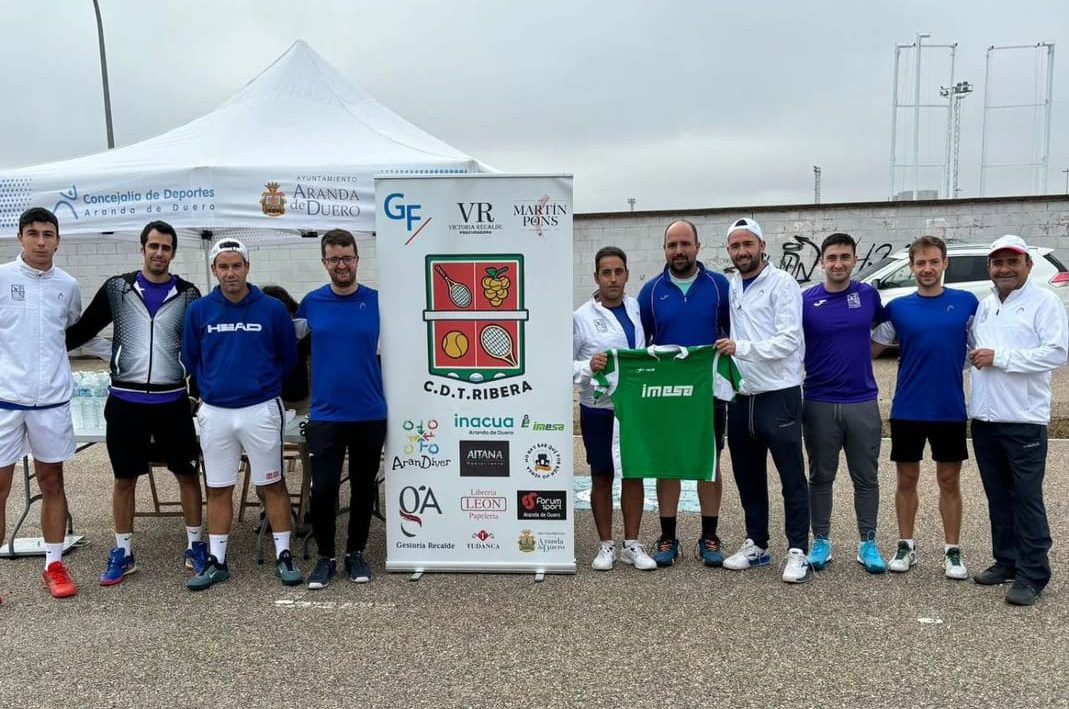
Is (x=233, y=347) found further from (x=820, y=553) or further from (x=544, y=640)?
(x=820, y=553)

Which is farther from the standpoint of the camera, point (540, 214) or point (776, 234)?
point (776, 234)

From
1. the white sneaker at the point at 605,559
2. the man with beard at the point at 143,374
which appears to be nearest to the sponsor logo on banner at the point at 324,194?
the man with beard at the point at 143,374

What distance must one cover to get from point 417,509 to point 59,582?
192cm

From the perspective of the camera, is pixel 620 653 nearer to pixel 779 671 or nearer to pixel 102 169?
pixel 779 671

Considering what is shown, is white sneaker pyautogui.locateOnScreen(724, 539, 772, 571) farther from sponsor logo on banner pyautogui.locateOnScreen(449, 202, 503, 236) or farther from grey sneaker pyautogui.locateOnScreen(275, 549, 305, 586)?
grey sneaker pyautogui.locateOnScreen(275, 549, 305, 586)

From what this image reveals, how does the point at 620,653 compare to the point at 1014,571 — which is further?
the point at 1014,571

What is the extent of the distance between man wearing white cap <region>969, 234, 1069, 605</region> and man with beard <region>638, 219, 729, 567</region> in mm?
1274

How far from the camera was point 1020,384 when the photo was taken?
374 centimetres

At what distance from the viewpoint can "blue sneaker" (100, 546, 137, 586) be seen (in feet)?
13.9

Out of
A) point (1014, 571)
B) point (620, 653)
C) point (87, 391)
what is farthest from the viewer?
point (87, 391)

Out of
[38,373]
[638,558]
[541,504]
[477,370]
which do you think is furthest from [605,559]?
[38,373]

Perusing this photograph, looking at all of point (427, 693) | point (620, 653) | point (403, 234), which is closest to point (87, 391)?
point (403, 234)

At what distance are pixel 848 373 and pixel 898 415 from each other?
1.15 ft

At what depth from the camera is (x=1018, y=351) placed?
12.1 ft
